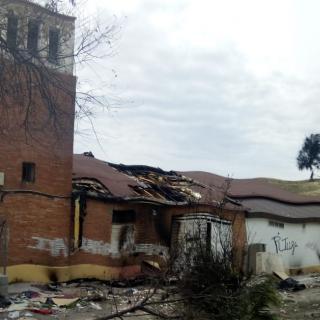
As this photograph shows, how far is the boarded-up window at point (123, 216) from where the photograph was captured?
21680 mm

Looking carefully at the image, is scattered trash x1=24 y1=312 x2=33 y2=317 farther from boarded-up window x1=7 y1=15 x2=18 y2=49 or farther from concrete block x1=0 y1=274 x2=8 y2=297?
boarded-up window x1=7 y1=15 x2=18 y2=49

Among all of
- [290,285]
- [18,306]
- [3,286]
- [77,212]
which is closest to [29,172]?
[77,212]

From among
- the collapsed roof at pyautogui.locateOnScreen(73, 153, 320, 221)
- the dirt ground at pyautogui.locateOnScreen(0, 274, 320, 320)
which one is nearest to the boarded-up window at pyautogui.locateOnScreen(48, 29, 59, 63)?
the dirt ground at pyautogui.locateOnScreen(0, 274, 320, 320)

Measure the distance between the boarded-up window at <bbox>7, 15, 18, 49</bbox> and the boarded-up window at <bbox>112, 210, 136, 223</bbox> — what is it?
508 inches

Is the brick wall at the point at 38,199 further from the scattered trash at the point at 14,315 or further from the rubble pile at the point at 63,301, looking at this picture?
the scattered trash at the point at 14,315

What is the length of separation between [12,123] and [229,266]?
27.6 feet

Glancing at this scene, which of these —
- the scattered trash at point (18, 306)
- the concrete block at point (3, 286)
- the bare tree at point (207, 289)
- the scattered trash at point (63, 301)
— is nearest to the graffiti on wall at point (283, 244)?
the scattered trash at point (63, 301)

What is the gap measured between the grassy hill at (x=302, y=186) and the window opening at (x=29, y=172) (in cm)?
3015

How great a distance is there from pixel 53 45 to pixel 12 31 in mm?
736

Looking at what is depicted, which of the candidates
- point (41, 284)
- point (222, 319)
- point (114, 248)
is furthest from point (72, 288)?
point (222, 319)

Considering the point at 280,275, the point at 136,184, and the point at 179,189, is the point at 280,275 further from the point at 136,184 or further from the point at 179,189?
the point at 136,184

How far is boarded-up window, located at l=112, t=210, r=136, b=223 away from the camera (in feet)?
71.1

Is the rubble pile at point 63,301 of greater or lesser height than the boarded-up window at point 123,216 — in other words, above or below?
below

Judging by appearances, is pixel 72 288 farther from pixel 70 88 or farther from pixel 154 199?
pixel 70 88
